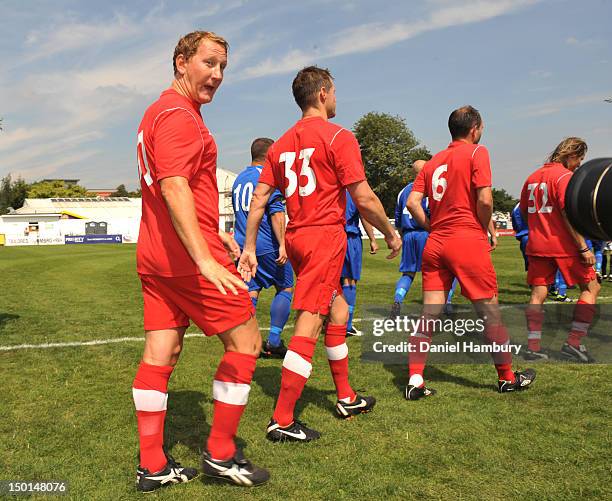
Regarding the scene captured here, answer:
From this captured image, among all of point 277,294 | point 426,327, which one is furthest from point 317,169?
point 277,294

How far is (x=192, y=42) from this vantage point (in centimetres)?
289

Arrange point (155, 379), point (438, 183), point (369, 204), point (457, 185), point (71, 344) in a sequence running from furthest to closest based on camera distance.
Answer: point (71, 344) < point (438, 183) < point (457, 185) < point (369, 204) < point (155, 379)

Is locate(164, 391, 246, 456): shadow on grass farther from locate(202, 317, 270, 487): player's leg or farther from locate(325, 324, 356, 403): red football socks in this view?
locate(325, 324, 356, 403): red football socks

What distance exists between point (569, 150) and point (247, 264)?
3.59 meters

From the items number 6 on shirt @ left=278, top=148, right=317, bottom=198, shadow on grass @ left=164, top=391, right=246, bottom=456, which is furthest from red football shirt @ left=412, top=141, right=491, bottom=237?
shadow on grass @ left=164, top=391, right=246, bottom=456

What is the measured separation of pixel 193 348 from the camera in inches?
245

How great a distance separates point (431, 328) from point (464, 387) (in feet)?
1.97

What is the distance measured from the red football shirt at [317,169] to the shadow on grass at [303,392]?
56.2 inches

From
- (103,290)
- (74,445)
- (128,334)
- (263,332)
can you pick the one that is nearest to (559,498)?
(74,445)

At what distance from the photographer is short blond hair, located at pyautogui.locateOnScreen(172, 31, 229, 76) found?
288 cm

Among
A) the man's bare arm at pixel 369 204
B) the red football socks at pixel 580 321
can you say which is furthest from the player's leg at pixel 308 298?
the red football socks at pixel 580 321

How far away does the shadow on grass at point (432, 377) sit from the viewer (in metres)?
4.78

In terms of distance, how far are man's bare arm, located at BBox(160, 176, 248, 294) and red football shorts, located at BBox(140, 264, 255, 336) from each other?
19cm

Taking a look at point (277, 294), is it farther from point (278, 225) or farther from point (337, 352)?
point (337, 352)
